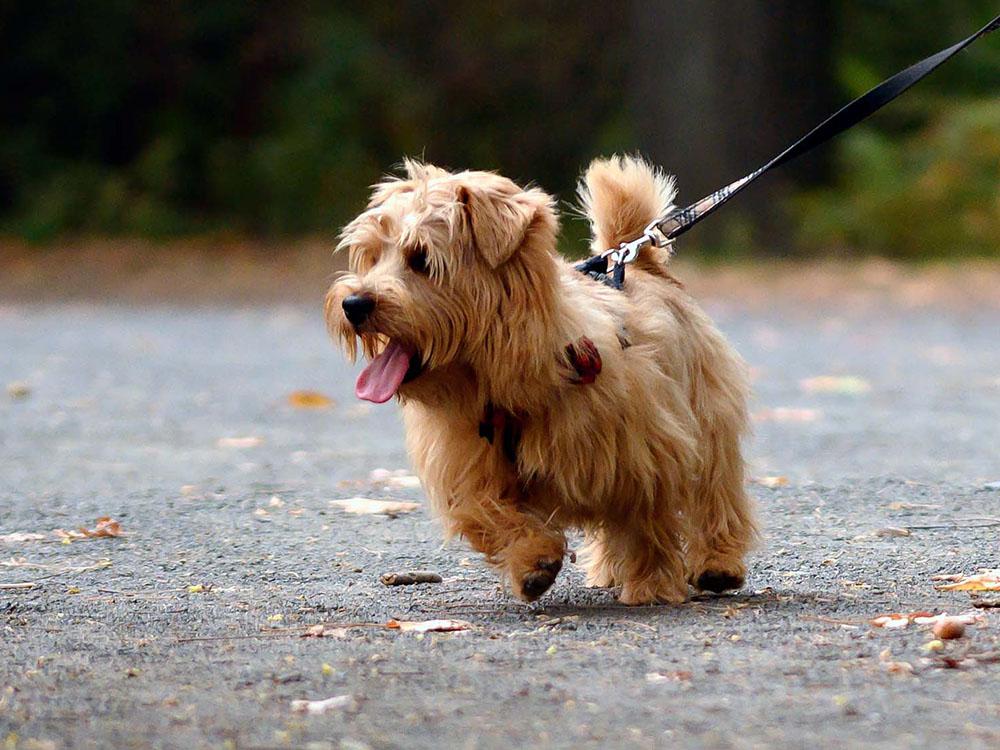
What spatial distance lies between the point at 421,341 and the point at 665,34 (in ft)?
53.1

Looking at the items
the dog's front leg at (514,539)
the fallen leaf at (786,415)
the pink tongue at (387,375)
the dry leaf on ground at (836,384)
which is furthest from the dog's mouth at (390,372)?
the dry leaf on ground at (836,384)

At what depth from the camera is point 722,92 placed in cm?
2006

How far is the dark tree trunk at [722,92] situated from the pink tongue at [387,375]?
1520 centimetres

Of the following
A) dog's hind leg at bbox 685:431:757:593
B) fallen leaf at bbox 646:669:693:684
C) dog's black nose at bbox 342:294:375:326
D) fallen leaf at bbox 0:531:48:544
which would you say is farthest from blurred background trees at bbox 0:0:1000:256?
fallen leaf at bbox 646:669:693:684

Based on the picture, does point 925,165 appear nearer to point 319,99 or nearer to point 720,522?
point 319,99

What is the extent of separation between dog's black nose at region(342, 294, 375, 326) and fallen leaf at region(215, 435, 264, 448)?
448 centimetres

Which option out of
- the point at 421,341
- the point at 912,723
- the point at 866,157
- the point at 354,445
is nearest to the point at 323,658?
the point at 421,341

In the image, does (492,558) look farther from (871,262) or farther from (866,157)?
(866,157)

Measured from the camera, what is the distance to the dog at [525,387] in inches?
185

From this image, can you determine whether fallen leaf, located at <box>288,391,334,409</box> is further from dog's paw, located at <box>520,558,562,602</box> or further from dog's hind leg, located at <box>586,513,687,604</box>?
dog's paw, located at <box>520,558,562,602</box>

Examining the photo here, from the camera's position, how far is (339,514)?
22.4 ft

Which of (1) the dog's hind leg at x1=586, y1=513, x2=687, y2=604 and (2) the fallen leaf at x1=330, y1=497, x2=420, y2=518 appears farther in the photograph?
(2) the fallen leaf at x1=330, y1=497, x2=420, y2=518

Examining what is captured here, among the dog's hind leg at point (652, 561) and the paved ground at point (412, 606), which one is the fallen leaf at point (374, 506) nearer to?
the paved ground at point (412, 606)

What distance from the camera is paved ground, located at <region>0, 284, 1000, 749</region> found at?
11.8ft
